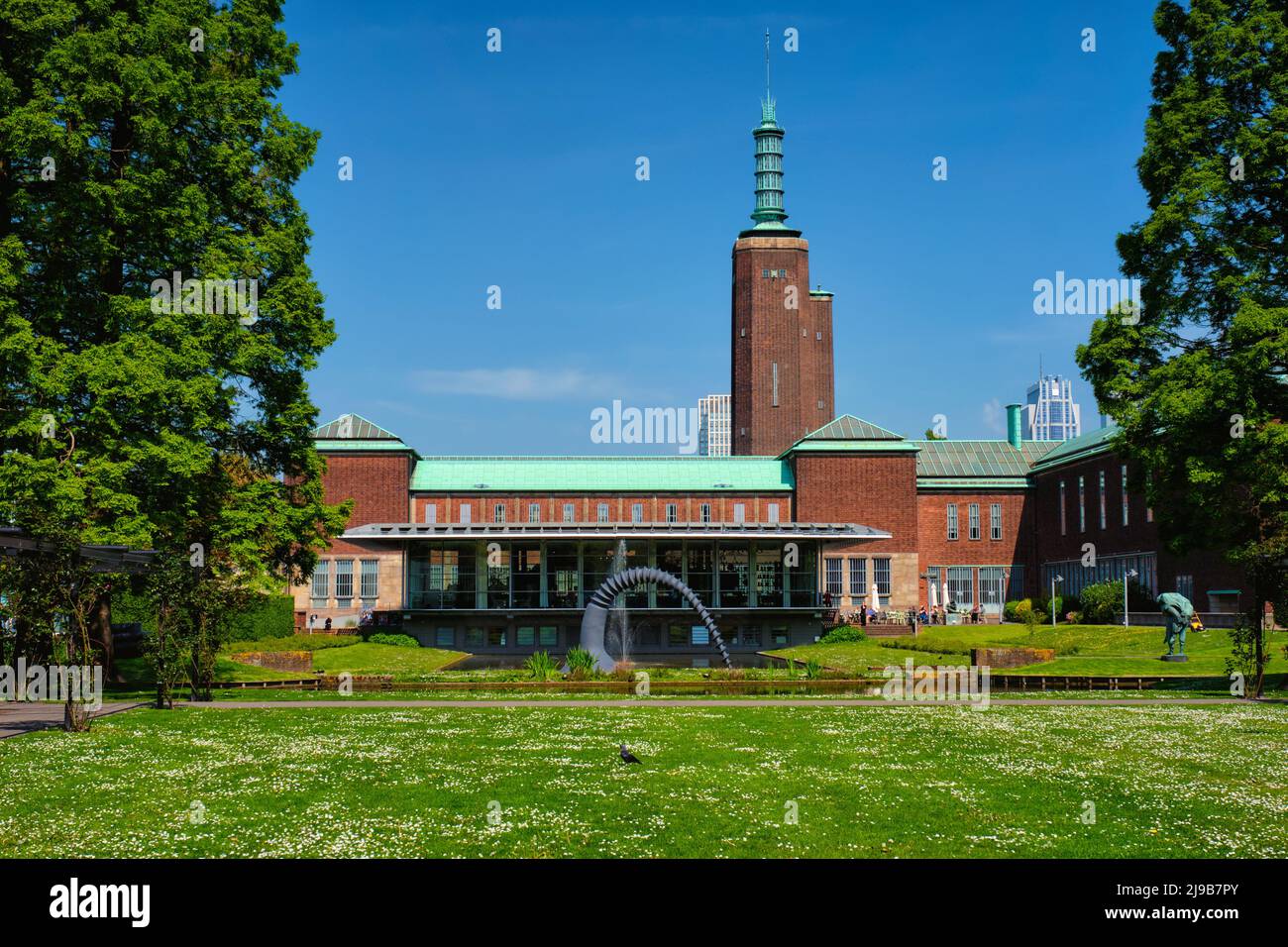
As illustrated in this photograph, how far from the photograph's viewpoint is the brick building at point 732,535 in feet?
180

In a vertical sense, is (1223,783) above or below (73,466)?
below

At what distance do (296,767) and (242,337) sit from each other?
17.0 meters

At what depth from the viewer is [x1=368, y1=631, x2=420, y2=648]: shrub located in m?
51.5

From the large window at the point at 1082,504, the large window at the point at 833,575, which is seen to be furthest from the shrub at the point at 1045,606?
the large window at the point at 833,575

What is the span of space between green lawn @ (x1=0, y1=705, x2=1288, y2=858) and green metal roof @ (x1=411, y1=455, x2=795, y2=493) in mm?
49032

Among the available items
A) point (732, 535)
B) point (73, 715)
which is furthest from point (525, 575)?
point (73, 715)

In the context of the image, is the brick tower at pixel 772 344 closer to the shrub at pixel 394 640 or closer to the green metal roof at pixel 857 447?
the green metal roof at pixel 857 447

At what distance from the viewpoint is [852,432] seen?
7044 centimetres

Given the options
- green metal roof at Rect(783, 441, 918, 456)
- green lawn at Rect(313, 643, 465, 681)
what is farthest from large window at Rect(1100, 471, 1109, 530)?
green lawn at Rect(313, 643, 465, 681)

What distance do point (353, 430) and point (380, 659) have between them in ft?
80.0

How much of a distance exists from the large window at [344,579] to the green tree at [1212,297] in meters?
44.7
